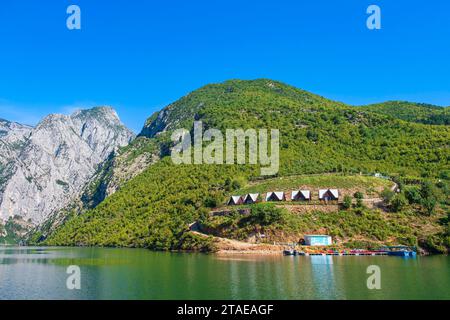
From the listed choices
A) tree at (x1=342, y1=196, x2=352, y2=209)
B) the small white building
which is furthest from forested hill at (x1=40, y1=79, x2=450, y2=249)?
the small white building

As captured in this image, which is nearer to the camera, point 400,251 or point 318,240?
point 400,251

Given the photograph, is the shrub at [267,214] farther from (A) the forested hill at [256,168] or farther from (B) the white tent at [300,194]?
(A) the forested hill at [256,168]

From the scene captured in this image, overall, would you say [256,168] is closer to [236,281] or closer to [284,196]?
[284,196]

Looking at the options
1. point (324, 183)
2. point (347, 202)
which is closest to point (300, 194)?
point (324, 183)

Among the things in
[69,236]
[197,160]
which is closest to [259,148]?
[197,160]

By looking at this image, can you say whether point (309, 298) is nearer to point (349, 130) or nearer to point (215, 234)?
point (215, 234)

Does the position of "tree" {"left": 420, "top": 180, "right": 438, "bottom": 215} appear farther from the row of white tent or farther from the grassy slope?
the row of white tent

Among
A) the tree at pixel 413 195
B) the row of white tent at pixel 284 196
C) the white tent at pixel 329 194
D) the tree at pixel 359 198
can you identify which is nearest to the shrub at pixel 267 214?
the row of white tent at pixel 284 196
